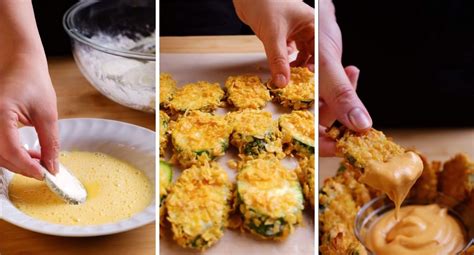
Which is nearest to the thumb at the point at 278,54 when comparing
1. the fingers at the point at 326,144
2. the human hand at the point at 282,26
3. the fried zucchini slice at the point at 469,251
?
the human hand at the point at 282,26

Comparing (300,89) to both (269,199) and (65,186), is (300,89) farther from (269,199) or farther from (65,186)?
(65,186)

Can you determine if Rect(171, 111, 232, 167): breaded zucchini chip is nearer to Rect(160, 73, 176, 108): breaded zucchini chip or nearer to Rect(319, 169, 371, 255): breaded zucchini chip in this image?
Rect(160, 73, 176, 108): breaded zucchini chip

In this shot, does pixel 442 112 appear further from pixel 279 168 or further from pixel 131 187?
pixel 131 187

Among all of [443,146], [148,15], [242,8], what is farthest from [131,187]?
[443,146]

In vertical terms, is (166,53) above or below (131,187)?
above

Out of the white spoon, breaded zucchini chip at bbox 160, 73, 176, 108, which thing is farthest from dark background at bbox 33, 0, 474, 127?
the white spoon

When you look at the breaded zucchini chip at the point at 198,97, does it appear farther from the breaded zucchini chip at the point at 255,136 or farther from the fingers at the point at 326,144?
the fingers at the point at 326,144
